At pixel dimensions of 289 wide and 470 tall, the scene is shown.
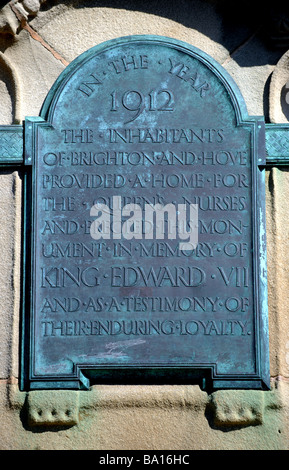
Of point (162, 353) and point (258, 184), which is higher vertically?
point (258, 184)

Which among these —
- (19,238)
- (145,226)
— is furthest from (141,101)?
(19,238)

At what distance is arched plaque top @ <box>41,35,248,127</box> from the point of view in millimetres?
6004

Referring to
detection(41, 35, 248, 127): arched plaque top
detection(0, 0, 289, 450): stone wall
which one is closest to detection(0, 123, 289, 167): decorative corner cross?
detection(0, 0, 289, 450): stone wall

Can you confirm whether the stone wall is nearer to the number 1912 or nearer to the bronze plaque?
the bronze plaque

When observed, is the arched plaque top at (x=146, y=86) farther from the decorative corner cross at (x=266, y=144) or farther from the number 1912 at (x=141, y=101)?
the decorative corner cross at (x=266, y=144)

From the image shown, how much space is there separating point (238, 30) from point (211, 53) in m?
0.23

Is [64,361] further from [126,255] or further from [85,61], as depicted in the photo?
[85,61]

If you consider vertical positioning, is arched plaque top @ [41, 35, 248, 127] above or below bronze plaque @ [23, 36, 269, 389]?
above

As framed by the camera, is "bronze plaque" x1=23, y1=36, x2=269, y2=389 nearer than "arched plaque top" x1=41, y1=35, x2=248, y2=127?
Yes

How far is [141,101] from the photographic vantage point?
6.03 m

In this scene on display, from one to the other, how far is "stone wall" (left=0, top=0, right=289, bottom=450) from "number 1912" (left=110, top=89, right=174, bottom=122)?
0.44 m

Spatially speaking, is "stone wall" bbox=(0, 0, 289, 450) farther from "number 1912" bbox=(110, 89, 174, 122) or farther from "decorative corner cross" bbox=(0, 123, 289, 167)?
"number 1912" bbox=(110, 89, 174, 122)

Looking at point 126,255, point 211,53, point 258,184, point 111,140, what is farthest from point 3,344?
point 211,53

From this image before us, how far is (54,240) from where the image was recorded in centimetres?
583
